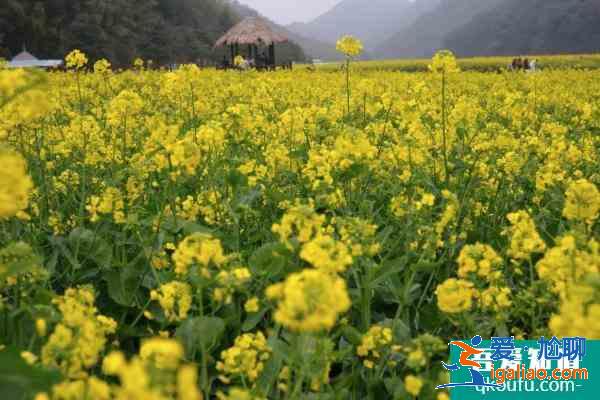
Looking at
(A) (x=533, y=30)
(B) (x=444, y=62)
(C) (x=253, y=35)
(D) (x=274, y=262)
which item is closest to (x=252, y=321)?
(D) (x=274, y=262)

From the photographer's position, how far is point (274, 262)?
7.43 ft

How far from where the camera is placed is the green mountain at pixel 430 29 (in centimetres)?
17538

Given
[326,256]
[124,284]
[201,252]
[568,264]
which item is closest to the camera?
[326,256]

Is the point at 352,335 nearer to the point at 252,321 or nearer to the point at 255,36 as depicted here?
the point at 252,321

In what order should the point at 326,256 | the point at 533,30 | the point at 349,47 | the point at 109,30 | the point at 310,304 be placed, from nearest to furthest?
the point at 310,304 < the point at 326,256 < the point at 349,47 < the point at 109,30 < the point at 533,30

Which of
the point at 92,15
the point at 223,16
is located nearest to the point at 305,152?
the point at 92,15

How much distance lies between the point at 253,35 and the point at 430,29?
16921 centimetres

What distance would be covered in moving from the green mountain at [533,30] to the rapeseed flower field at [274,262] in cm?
7186

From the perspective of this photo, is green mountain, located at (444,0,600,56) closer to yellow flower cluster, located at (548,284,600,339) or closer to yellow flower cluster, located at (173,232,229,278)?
yellow flower cluster, located at (173,232,229,278)

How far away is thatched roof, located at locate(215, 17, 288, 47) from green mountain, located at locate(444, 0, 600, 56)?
52.7m

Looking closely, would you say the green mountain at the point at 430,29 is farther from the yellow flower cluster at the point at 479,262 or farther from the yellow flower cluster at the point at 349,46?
the yellow flower cluster at the point at 479,262

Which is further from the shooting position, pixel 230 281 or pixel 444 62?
pixel 444 62

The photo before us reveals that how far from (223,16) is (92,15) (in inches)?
971

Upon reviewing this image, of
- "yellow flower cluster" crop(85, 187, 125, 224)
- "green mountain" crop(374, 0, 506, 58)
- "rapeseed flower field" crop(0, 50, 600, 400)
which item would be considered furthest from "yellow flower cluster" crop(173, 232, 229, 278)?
"green mountain" crop(374, 0, 506, 58)
